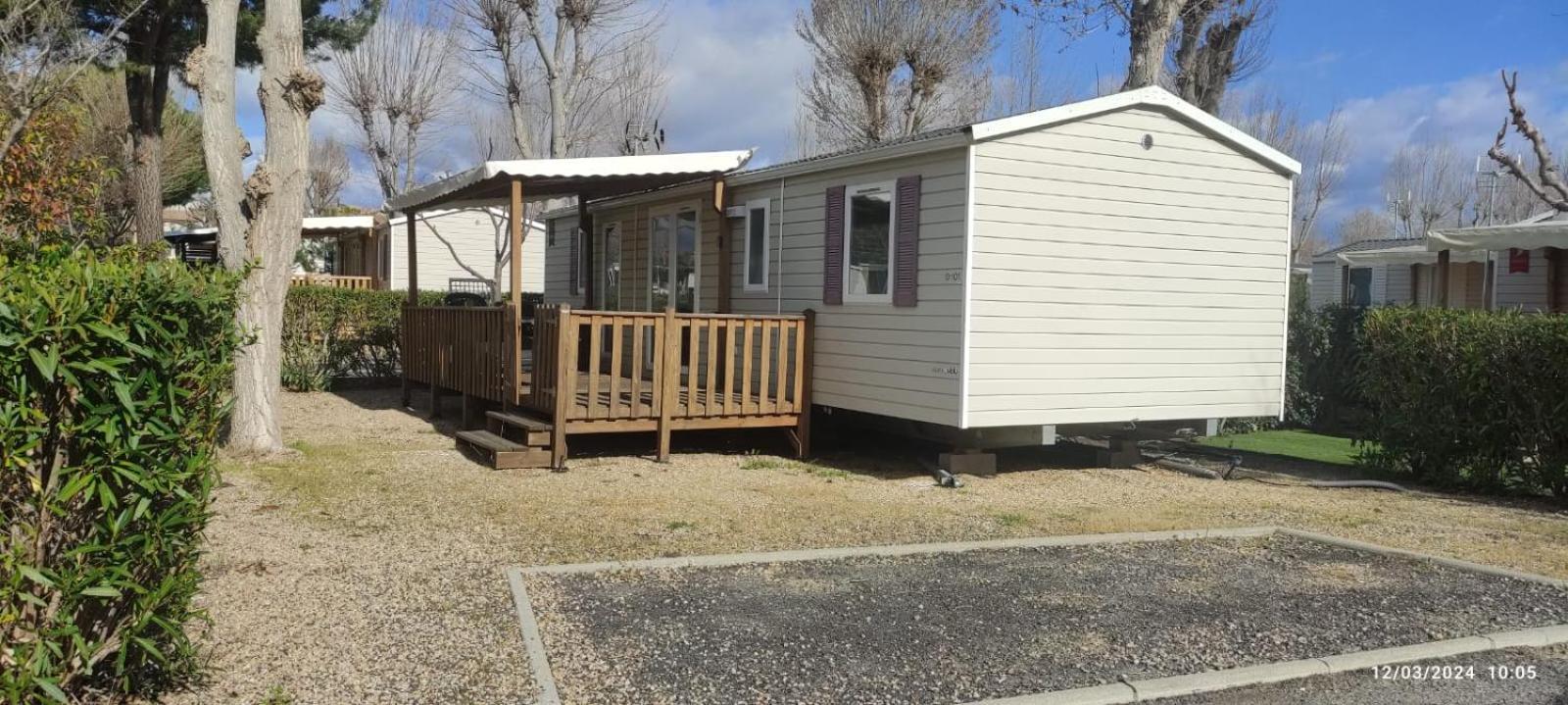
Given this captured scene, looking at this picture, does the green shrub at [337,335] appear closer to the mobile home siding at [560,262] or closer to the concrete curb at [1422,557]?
the mobile home siding at [560,262]

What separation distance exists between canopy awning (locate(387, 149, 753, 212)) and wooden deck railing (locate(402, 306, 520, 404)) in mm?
1082

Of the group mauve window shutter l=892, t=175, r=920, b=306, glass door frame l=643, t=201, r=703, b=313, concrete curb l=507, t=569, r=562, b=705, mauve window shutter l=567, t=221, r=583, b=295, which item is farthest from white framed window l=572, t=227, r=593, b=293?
concrete curb l=507, t=569, r=562, b=705

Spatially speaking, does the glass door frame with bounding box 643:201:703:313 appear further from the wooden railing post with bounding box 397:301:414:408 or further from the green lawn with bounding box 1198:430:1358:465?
the green lawn with bounding box 1198:430:1358:465

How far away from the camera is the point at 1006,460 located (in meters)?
9.73

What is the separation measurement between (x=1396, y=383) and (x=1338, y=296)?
17.6m

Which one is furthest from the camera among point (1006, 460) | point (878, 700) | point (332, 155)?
point (332, 155)

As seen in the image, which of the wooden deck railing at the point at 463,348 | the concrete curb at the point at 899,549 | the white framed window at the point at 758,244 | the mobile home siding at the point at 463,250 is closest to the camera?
the concrete curb at the point at 899,549

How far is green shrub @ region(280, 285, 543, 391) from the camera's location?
13.7 meters

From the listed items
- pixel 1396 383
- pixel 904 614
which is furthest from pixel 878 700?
pixel 1396 383

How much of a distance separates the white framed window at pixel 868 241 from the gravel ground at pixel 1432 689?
5165mm

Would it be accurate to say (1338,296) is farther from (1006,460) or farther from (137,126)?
(137,126)

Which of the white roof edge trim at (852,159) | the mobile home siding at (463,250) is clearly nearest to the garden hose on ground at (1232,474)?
the white roof edge trim at (852,159)

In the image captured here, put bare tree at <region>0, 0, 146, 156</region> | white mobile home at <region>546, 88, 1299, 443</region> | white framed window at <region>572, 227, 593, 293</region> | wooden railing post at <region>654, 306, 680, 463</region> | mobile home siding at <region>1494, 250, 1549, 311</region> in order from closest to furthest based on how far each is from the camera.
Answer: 1. white mobile home at <region>546, 88, 1299, 443</region>
2. wooden railing post at <region>654, 306, 680, 463</region>
3. bare tree at <region>0, 0, 146, 156</region>
4. white framed window at <region>572, 227, 593, 293</region>
5. mobile home siding at <region>1494, 250, 1549, 311</region>

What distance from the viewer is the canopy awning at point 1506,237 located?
12.5 m
